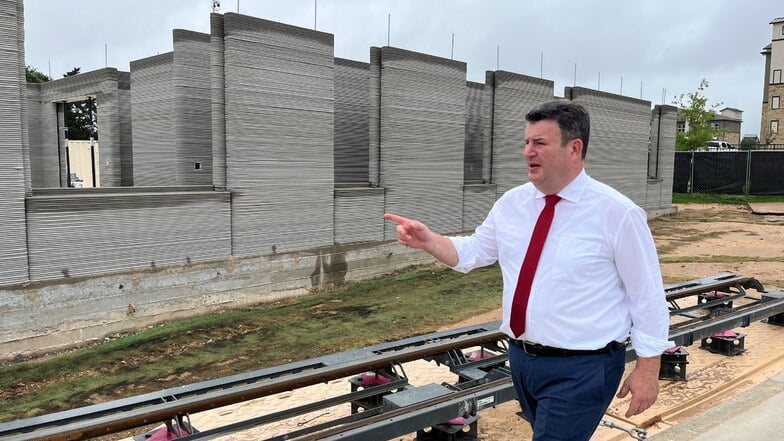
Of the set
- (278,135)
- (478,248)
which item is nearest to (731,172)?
(278,135)

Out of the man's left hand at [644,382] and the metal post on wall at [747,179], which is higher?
the metal post on wall at [747,179]

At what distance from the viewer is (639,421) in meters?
4.64

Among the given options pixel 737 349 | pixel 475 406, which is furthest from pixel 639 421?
pixel 737 349

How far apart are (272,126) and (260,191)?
47.1 inches

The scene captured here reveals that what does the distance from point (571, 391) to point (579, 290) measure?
0.41 m

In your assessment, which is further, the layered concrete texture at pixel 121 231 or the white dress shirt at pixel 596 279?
the layered concrete texture at pixel 121 231

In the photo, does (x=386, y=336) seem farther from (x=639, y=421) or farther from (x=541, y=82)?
(x=541, y=82)

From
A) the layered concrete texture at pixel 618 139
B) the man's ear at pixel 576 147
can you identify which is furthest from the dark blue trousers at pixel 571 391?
the layered concrete texture at pixel 618 139

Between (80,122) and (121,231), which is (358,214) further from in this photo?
(80,122)

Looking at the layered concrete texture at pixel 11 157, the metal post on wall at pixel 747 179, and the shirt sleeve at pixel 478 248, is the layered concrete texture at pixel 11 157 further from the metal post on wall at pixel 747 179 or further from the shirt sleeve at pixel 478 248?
the metal post on wall at pixel 747 179

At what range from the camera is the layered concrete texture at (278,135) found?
10188 mm

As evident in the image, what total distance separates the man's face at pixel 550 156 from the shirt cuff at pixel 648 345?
2.29 ft

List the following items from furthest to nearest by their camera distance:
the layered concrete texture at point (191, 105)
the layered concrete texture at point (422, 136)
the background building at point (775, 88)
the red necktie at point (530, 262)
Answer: the background building at point (775, 88), the layered concrete texture at point (191, 105), the layered concrete texture at point (422, 136), the red necktie at point (530, 262)

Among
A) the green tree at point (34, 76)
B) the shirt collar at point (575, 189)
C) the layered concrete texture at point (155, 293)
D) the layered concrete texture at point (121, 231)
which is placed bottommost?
the layered concrete texture at point (155, 293)
